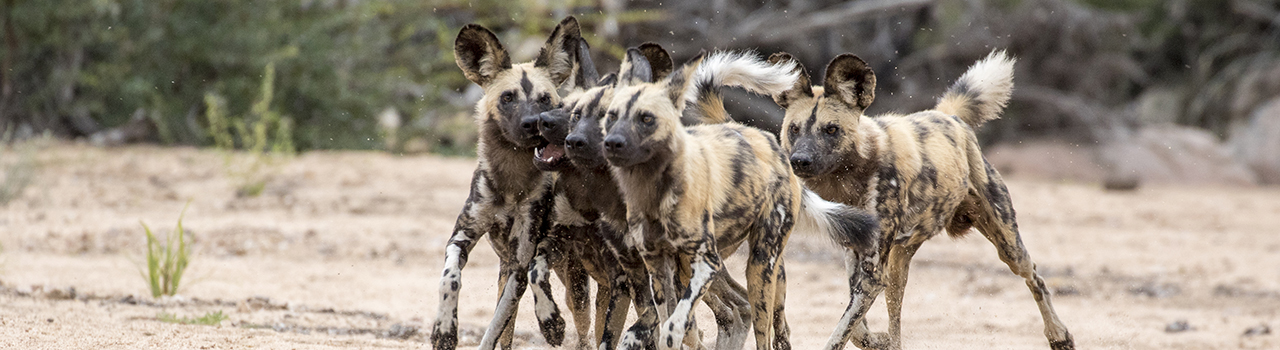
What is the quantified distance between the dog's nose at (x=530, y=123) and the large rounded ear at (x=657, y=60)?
561 mm

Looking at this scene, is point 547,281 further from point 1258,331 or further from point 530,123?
point 1258,331

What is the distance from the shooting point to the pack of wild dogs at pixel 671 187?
3.90 m

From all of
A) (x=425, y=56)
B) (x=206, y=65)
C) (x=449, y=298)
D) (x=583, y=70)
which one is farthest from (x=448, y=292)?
(x=425, y=56)

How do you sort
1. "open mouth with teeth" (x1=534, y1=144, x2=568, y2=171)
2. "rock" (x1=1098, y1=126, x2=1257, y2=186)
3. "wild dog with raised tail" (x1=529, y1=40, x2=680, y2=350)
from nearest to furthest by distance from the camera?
"wild dog with raised tail" (x1=529, y1=40, x2=680, y2=350)
"open mouth with teeth" (x1=534, y1=144, x2=568, y2=171)
"rock" (x1=1098, y1=126, x2=1257, y2=186)

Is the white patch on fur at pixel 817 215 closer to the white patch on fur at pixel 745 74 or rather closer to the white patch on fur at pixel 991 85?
the white patch on fur at pixel 745 74

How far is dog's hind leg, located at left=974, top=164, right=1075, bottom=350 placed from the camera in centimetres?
502

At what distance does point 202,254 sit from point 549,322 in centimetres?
394

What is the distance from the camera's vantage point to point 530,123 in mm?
4168

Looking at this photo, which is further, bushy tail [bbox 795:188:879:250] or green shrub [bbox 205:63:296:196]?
green shrub [bbox 205:63:296:196]

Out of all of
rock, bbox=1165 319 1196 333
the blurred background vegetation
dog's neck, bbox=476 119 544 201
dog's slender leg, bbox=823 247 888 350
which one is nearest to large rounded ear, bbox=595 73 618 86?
dog's neck, bbox=476 119 544 201

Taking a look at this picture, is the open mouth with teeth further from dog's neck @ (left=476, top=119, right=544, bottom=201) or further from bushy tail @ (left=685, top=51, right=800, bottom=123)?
bushy tail @ (left=685, top=51, right=800, bottom=123)

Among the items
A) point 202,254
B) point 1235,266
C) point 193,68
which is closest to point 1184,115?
point 1235,266

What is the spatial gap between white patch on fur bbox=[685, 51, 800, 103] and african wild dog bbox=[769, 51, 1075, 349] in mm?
197

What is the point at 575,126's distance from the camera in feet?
12.8
